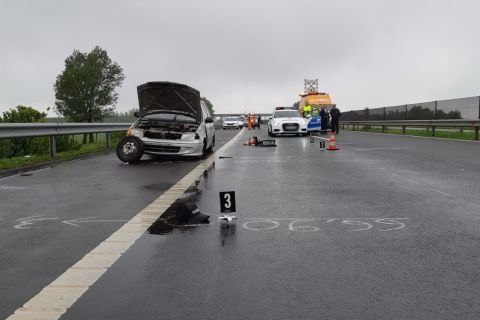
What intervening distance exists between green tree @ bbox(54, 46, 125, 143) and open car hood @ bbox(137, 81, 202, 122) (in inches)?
3018

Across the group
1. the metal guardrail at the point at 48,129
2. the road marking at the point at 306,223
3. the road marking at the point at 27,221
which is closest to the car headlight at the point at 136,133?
the metal guardrail at the point at 48,129

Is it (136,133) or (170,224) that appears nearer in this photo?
(170,224)

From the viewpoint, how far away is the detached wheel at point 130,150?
13.1 m

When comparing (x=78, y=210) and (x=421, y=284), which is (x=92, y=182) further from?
(x=421, y=284)

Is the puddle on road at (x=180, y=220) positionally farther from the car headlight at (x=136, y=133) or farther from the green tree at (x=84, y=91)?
the green tree at (x=84, y=91)

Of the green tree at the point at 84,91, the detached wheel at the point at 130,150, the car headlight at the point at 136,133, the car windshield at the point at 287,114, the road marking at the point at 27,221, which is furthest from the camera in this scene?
the green tree at the point at 84,91

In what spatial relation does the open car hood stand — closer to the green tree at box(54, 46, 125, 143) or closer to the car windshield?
the car windshield

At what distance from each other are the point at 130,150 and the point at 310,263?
385 inches

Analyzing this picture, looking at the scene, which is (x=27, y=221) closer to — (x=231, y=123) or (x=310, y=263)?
(x=310, y=263)

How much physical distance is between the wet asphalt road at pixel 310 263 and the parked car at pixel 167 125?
5.96 m

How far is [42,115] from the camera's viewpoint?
31.5 meters

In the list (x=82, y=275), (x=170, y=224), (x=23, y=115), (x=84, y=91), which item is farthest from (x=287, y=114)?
(x=84, y=91)

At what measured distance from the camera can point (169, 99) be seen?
15078 mm

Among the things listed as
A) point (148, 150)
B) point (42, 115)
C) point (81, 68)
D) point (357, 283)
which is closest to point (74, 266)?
point (357, 283)
